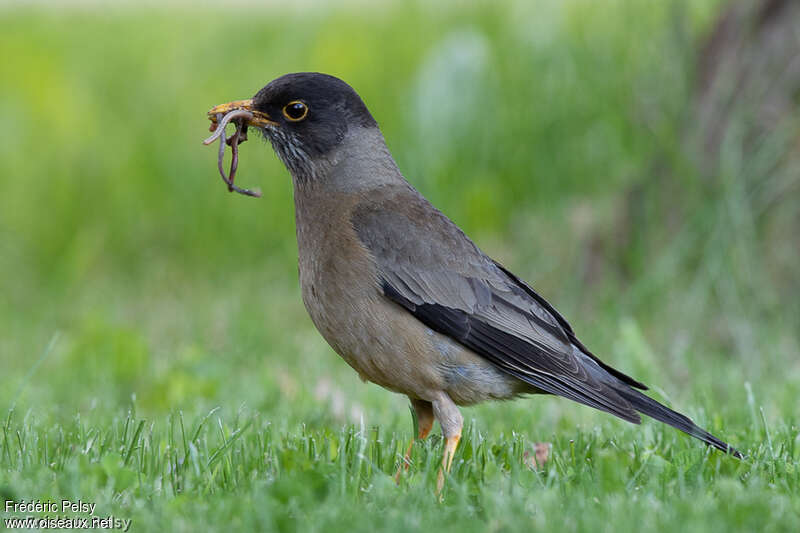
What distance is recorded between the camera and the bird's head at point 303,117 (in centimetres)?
456

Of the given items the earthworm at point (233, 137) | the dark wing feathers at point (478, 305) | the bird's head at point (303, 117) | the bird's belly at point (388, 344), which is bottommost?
the bird's belly at point (388, 344)

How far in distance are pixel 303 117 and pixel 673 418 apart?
2.14 meters

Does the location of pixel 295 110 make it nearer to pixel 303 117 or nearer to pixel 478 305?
pixel 303 117

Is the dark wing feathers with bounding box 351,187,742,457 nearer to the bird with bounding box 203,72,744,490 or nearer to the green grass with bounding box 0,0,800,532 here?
the bird with bounding box 203,72,744,490

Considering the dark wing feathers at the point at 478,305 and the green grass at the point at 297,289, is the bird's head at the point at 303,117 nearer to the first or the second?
the dark wing feathers at the point at 478,305

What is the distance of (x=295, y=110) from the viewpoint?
15.0 ft

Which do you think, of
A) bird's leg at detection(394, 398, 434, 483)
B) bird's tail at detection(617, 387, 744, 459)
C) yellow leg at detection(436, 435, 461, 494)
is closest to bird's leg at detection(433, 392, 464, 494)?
yellow leg at detection(436, 435, 461, 494)

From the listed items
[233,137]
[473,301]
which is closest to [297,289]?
[233,137]

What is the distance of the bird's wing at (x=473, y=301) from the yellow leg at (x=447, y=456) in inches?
14.9

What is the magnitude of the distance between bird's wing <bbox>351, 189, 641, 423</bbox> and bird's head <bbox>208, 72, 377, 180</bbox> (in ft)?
1.30

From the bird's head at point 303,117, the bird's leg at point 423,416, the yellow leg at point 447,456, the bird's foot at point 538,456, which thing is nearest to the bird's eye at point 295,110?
the bird's head at point 303,117

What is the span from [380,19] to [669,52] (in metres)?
4.24

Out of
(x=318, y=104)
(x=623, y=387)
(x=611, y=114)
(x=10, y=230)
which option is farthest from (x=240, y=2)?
(x=623, y=387)

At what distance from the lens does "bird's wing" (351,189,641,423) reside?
13.4 ft
